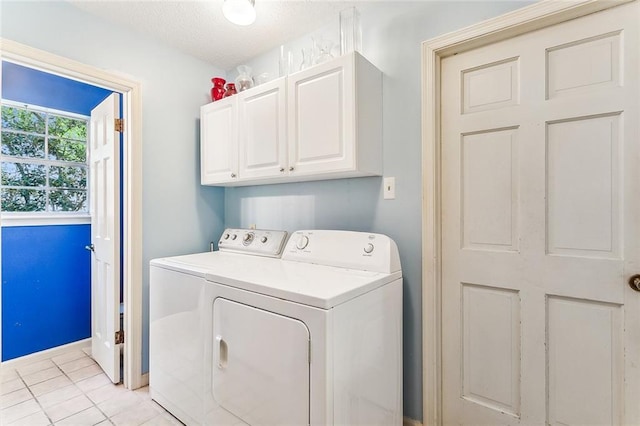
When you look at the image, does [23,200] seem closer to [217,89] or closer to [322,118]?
[217,89]

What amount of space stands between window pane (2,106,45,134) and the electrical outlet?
9.91 ft

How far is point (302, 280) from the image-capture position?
1377mm

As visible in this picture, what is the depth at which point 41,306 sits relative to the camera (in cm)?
255

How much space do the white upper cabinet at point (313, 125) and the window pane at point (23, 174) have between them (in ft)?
6.29

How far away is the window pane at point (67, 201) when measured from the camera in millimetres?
2762

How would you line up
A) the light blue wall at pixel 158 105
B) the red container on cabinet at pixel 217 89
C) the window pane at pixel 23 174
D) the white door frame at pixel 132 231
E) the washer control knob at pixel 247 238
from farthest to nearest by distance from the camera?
the window pane at pixel 23 174 < the red container on cabinet at pixel 217 89 < the washer control knob at pixel 247 238 < the white door frame at pixel 132 231 < the light blue wall at pixel 158 105

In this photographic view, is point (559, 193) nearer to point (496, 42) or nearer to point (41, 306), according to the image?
point (496, 42)

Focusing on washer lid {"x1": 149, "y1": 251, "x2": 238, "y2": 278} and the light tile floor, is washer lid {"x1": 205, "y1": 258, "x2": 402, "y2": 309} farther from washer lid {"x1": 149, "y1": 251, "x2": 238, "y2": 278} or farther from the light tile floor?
the light tile floor

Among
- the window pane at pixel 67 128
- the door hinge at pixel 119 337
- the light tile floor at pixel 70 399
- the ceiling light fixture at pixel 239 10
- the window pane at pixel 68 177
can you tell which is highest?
the ceiling light fixture at pixel 239 10

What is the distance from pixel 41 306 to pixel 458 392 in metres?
3.14

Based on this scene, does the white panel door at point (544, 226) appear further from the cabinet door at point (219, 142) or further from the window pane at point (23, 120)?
the window pane at point (23, 120)

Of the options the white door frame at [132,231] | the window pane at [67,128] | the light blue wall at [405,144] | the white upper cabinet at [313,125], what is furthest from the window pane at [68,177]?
the light blue wall at [405,144]

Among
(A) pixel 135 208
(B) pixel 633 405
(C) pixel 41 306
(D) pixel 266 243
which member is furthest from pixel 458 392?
(C) pixel 41 306

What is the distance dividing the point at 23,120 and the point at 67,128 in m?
0.29
